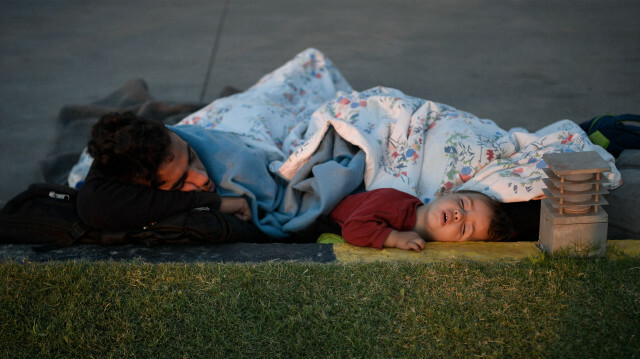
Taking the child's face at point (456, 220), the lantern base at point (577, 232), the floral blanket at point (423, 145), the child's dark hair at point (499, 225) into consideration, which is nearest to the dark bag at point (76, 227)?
the floral blanket at point (423, 145)

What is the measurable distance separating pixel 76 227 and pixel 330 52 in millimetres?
3704

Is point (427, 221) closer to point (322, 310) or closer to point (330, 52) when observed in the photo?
point (322, 310)

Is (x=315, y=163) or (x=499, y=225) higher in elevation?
(x=315, y=163)

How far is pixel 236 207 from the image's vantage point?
269 cm

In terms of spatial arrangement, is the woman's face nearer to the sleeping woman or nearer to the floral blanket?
the sleeping woman

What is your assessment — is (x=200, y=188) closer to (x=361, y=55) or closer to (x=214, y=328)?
(x=214, y=328)

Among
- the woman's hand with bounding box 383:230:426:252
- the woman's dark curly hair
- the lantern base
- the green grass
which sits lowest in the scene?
the green grass

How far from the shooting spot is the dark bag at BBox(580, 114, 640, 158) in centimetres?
293

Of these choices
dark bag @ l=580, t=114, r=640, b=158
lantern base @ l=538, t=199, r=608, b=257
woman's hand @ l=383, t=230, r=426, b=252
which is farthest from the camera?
dark bag @ l=580, t=114, r=640, b=158

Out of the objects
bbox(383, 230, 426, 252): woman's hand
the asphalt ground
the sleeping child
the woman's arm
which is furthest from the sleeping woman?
the asphalt ground

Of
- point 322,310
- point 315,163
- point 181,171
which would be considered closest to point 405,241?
point 322,310

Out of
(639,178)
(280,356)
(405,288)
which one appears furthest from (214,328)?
(639,178)

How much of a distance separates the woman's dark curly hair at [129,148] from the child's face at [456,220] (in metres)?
1.06

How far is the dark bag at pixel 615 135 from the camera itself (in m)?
2.93
